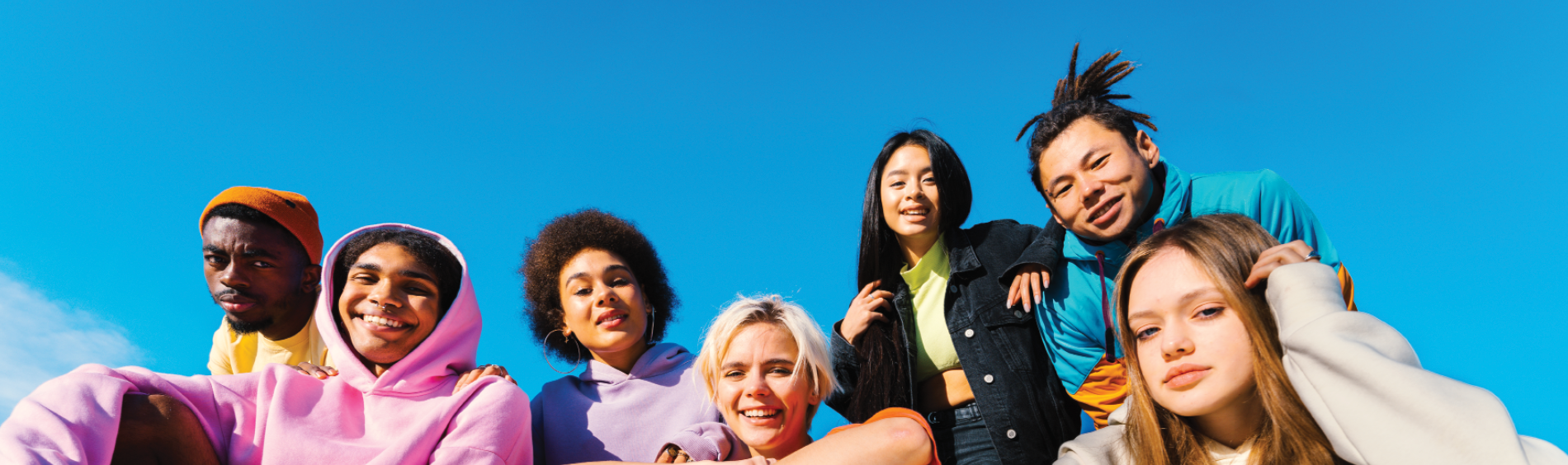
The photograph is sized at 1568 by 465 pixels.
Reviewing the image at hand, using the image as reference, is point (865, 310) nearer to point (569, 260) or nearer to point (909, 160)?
point (909, 160)

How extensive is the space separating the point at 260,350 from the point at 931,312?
467 centimetres

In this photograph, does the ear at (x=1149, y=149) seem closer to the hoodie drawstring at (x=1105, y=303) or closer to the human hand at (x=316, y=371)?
the hoodie drawstring at (x=1105, y=303)

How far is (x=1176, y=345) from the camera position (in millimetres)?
3066

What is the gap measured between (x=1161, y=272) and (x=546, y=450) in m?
3.65

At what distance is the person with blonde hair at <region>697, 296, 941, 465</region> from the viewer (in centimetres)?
424

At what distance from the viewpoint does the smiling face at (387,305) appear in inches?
178

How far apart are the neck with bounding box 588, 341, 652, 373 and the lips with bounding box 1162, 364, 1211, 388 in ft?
10.9

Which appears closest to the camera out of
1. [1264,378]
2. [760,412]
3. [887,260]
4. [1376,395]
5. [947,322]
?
[1376,395]

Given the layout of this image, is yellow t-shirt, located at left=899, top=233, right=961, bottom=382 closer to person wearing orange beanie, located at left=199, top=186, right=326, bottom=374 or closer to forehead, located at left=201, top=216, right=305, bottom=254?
person wearing orange beanie, located at left=199, top=186, right=326, bottom=374

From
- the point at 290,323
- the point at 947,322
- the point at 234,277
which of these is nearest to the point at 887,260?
the point at 947,322

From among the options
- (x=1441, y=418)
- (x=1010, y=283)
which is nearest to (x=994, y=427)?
(x=1010, y=283)

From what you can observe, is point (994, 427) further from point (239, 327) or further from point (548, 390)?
point (239, 327)

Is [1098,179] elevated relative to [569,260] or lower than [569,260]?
lower

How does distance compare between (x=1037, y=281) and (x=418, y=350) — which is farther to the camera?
(x=1037, y=281)
